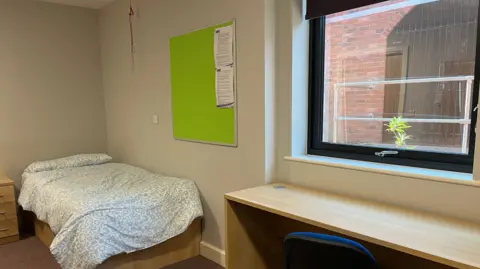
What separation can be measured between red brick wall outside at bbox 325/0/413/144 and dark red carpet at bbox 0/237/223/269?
1490 millimetres

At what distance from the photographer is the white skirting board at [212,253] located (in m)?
2.76

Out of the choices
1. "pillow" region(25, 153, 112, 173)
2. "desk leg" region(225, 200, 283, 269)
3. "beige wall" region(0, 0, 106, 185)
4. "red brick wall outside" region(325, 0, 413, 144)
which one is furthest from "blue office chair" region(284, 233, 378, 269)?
"beige wall" region(0, 0, 106, 185)

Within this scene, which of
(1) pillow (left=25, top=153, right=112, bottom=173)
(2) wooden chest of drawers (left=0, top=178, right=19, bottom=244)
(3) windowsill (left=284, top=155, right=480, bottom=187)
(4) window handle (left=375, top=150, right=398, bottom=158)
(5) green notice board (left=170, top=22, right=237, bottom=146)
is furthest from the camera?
(1) pillow (left=25, top=153, right=112, bottom=173)

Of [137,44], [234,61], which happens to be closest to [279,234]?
[234,61]

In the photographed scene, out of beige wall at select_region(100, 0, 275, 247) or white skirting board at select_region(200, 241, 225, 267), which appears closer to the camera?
Result: beige wall at select_region(100, 0, 275, 247)

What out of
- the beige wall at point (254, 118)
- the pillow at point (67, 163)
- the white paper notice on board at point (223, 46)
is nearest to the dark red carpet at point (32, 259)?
the beige wall at point (254, 118)

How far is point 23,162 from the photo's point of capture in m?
3.75

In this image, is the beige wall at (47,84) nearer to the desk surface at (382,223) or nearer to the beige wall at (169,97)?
the beige wall at (169,97)

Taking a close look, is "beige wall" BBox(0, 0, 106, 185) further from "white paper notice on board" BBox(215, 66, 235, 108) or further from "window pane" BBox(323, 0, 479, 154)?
"window pane" BBox(323, 0, 479, 154)

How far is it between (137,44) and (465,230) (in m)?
3.22

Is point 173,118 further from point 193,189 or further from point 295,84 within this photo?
point 295,84

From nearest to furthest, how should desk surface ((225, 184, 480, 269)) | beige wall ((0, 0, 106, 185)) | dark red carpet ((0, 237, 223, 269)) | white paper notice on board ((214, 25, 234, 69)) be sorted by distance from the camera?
1. desk surface ((225, 184, 480, 269))
2. white paper notice on board ((214, 25, 234, 69))
3. dark red carpet ((0, 237, 223, 269))
4. beige wall ((0, 0, 106, 185))

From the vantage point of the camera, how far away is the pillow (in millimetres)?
3465

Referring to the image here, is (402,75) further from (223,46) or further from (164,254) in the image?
(164,254)
